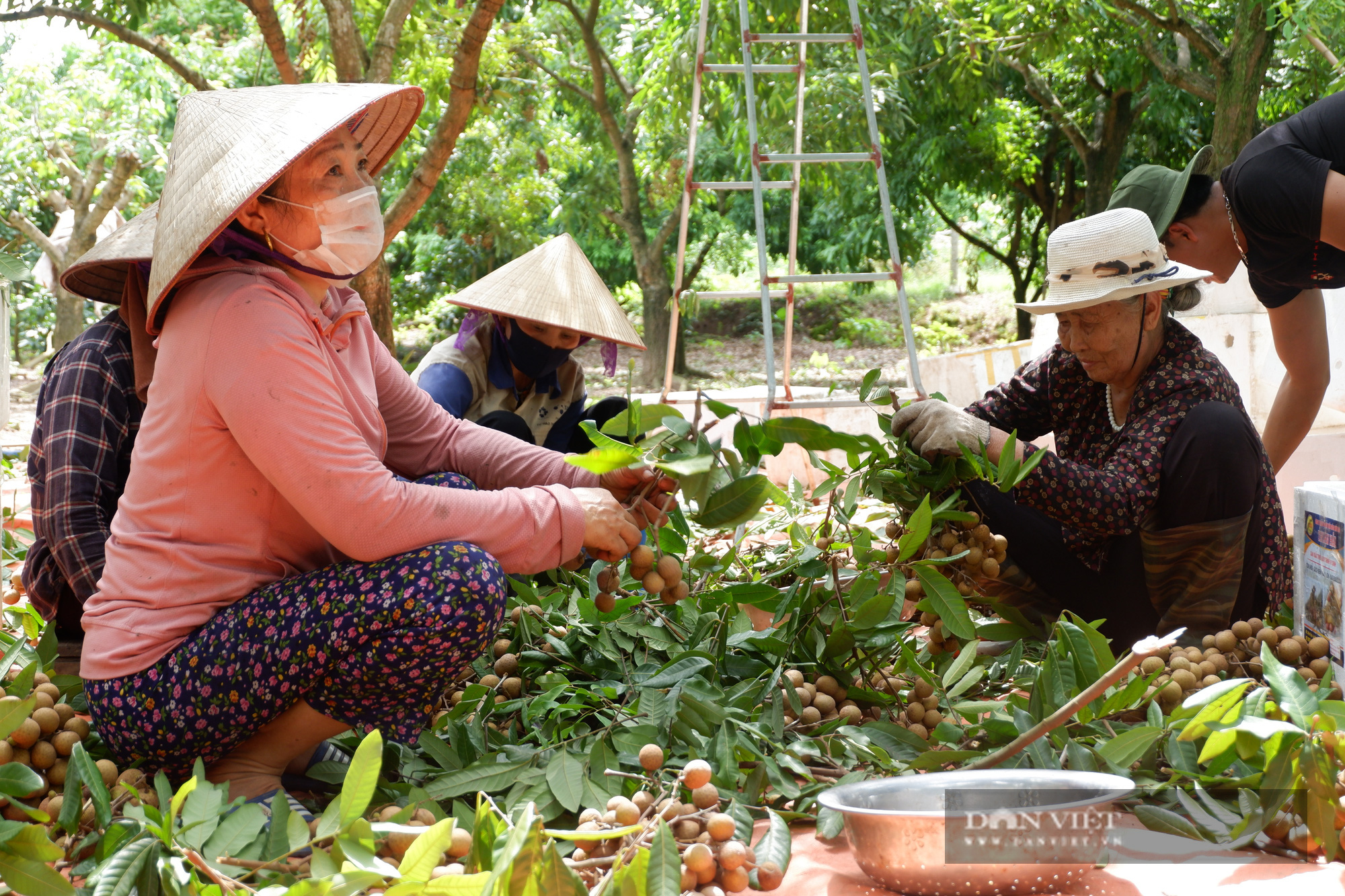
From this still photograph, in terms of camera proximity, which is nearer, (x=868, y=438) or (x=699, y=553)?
(x=868, y=438)

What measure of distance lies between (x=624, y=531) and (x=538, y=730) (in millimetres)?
328

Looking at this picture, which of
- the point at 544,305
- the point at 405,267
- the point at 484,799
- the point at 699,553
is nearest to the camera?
the point at 484,799

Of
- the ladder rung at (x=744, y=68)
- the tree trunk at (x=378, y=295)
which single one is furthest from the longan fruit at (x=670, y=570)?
the ladder rung at (x=744, y=68)

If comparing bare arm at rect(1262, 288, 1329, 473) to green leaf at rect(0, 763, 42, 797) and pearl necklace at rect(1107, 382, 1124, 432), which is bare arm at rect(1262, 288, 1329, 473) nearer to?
pearl necklace at rect(1107, 382, 1124, 432)

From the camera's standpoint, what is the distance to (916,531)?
157 cm

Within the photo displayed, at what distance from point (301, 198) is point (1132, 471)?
1393mm

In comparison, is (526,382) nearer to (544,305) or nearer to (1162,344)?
(544,305)

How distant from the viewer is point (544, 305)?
2561 millimetres

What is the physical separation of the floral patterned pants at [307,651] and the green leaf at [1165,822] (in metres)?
0.83

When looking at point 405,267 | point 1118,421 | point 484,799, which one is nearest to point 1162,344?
point 1118,421

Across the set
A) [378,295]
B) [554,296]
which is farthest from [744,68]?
[554,296]

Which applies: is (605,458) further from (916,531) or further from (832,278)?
(832,278)

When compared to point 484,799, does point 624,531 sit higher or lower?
higher

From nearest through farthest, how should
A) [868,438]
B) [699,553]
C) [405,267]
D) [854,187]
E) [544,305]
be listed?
[868,438]
[699,553]
[544,305]
[854,187]
[405,267]
